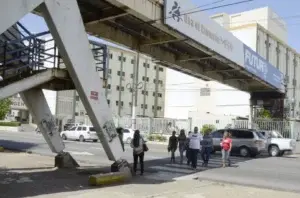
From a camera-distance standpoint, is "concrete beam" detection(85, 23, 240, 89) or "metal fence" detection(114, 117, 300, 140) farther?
"metal fence" detection(114, 117, 300, 140)

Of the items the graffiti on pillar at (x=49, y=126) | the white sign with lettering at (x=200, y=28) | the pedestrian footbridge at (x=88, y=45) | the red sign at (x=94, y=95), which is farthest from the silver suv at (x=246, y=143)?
the red sign at (x=94, y=95)

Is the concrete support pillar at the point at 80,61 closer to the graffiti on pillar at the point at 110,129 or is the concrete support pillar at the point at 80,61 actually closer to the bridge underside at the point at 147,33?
the graffiti on pillar at the point at 110,129

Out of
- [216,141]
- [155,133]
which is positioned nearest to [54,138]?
[216,141]

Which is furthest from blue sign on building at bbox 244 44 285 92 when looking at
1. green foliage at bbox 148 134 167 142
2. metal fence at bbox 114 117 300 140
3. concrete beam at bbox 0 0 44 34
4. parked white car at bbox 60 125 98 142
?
concrete beam at bbox 0 0 44 34

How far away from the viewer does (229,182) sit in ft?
46.8

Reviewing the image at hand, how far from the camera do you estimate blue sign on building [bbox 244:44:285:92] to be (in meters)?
25.9

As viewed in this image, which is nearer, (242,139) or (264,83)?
(242,139)

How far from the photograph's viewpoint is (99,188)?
1155 centimetres

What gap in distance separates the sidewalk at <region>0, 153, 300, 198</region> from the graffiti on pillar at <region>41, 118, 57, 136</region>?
143 cm

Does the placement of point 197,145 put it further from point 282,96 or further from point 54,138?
point 282,96

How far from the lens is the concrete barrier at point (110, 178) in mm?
11906

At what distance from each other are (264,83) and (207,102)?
31716mm

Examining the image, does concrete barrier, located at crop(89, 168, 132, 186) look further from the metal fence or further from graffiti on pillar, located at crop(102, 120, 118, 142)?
the metal fence

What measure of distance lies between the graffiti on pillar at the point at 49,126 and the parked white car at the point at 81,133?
81.2ft
